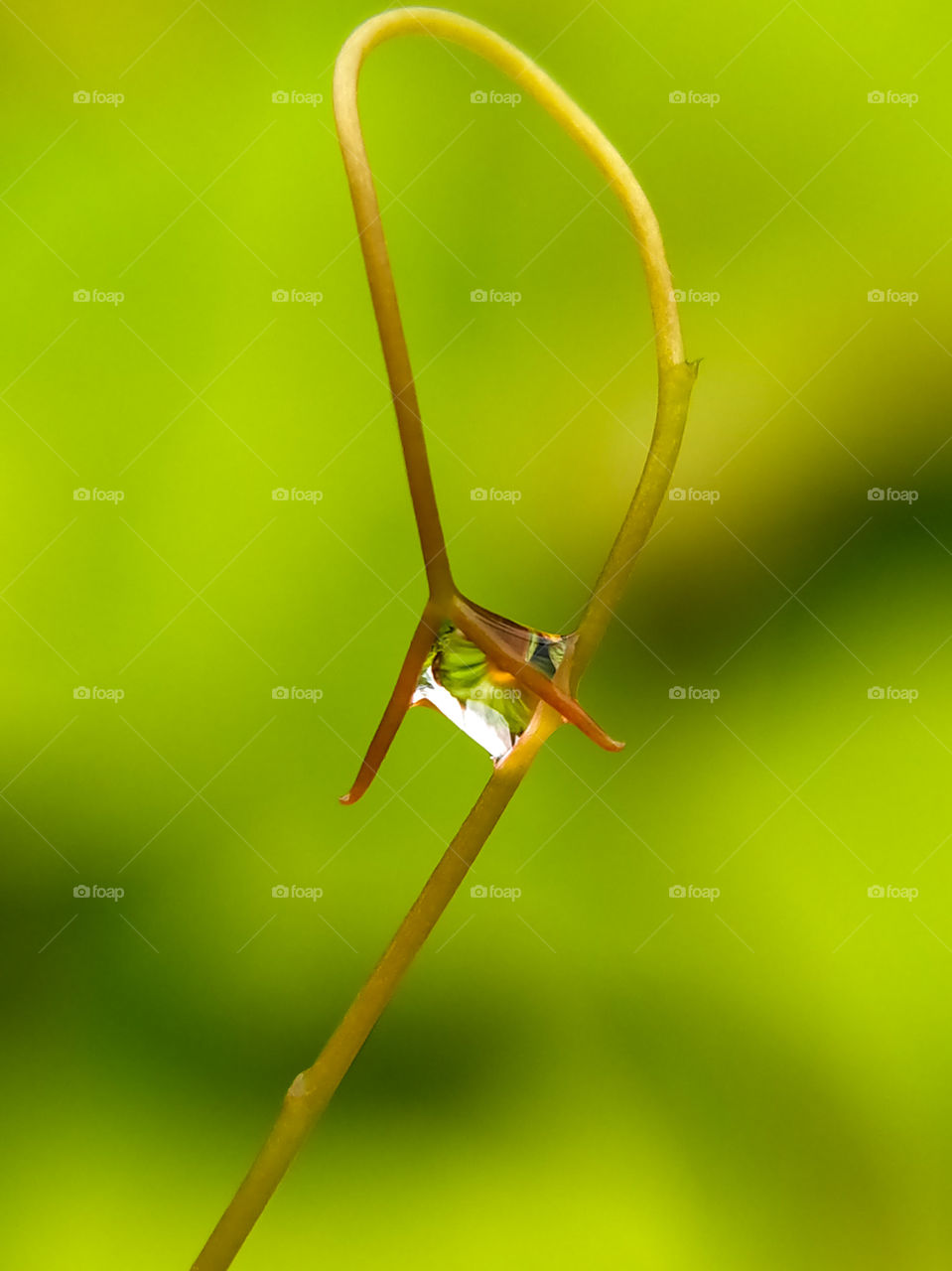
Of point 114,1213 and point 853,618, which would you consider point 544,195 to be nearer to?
point 853,618

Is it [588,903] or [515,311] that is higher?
[515,311]

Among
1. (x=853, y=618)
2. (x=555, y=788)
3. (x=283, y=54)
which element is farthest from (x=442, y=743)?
(x=283, y=54)

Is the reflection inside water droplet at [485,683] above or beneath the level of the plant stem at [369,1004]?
above

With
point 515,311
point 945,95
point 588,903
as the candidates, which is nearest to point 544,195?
point 515,311

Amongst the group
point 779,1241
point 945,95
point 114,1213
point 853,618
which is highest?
point 945,95

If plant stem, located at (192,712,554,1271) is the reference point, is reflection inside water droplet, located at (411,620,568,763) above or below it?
above
